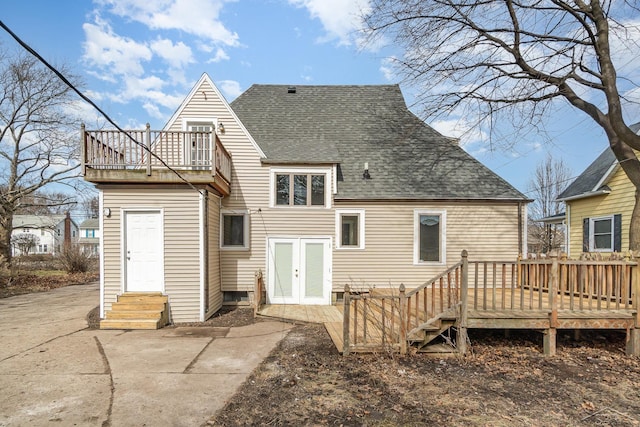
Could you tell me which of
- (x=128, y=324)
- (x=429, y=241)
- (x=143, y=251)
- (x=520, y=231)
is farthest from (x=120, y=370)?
(x=520, y=231)

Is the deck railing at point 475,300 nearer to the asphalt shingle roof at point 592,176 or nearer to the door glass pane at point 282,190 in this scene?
the door glass pane at point 282,190

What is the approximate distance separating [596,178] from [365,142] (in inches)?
316

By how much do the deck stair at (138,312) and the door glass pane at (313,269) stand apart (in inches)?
158

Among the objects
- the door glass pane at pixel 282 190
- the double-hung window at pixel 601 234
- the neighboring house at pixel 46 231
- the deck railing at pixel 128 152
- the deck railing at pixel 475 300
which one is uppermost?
the deck railing at pixel 128 152

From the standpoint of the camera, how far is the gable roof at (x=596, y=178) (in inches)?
432

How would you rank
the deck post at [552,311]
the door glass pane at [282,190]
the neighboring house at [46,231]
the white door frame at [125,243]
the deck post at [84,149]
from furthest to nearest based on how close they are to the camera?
the neighboring house at [46,231]
the door glass pane at [282,190]
the white door frame at [125,243]
the deck post at [84,149]
the deck post at [552,311]

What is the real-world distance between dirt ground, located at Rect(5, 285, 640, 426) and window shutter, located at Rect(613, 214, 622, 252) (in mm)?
5068

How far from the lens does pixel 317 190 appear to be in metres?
10.5

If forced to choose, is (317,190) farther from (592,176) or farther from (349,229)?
(592,176)

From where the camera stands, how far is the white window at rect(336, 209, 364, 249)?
1037 cm

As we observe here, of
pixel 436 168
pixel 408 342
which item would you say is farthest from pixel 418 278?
pixel 408 342

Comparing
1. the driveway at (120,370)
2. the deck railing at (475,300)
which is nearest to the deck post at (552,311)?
the deck railing at (475,300)

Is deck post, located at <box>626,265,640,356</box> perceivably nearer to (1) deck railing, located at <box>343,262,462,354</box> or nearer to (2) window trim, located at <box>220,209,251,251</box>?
(1) deck railing, located at <box>343,262,462,354</box>

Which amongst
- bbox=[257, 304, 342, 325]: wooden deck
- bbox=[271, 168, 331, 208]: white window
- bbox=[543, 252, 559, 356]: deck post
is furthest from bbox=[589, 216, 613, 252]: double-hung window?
bbox=[271, 168, 331, 208]: white window
